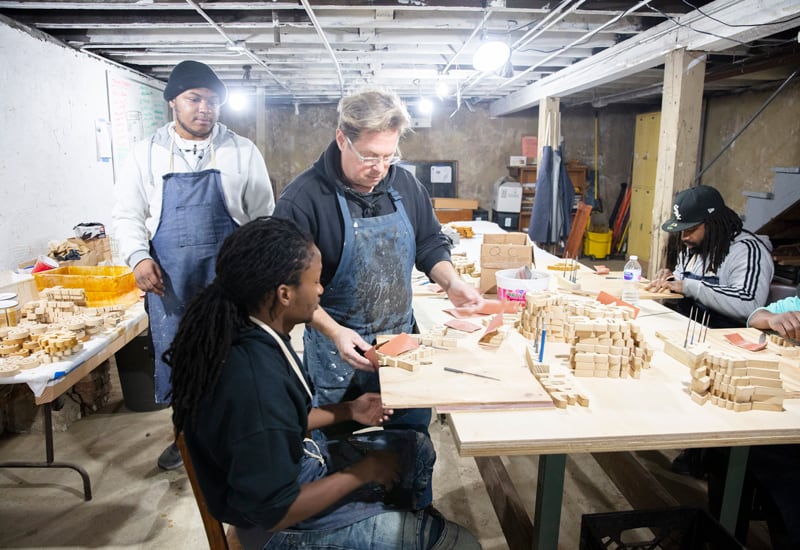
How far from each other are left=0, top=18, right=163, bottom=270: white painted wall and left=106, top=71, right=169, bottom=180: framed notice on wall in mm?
261

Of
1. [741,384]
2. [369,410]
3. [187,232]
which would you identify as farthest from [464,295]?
[187,232]

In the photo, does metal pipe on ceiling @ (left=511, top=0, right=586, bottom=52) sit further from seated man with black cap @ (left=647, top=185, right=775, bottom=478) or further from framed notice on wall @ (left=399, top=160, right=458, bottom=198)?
framed notice on wall @ (left=399, top=160, right=458, bottom=198)

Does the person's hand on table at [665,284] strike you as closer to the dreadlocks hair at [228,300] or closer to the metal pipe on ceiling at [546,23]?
the metal pipe on ceiling at [546,23]

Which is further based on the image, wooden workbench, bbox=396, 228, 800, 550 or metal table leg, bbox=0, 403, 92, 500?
metal table leg, bbox=0, 403, 92, 500

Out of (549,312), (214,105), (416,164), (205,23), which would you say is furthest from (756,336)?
(416,164)

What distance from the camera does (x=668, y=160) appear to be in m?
4.29

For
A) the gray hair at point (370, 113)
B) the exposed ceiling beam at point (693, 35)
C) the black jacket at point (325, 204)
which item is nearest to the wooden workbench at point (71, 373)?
the black jacket at point (325, 204)

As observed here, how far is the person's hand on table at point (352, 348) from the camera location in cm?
198

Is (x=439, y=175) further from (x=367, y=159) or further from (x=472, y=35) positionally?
(x=367, y=159)

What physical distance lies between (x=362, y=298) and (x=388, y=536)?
3.23 ft

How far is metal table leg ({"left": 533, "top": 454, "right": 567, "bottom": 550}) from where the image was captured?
6.03 ft

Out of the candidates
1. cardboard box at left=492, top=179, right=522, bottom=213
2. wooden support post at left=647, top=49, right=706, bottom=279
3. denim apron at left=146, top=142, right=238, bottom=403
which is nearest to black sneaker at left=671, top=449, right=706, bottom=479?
wooden support post at left=647, top=49, right=706, bottom=279

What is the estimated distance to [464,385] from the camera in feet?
5.84

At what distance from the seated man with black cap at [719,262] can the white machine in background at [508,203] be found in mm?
6570
